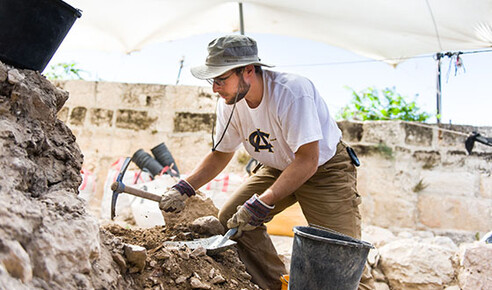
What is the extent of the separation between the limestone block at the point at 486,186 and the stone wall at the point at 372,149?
0.4 inches

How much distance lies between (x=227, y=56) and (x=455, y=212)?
3.84m

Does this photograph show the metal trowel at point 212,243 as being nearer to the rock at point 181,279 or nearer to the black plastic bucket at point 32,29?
the rock at point 181,279

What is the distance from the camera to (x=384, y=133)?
4.75m

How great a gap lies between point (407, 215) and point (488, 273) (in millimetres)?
1629

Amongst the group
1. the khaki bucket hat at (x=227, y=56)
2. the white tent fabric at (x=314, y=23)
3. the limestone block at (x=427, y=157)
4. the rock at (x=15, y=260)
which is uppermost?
the white tent fabric at (x=314, y=23)

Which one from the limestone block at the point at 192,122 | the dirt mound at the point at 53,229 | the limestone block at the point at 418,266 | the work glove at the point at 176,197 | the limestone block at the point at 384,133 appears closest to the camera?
the dirt mound at the point at 53,229

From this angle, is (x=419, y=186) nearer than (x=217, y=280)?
No

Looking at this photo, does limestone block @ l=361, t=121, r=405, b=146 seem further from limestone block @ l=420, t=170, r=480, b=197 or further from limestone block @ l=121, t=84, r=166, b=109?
limestone block @ l=121, t=84, r=166, b=109

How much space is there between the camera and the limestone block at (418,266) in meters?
3.29

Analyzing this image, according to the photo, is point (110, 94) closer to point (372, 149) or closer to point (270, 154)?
point (270, 154)

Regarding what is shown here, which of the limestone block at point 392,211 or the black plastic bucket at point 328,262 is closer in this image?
the black plastic bucket at point 328,262

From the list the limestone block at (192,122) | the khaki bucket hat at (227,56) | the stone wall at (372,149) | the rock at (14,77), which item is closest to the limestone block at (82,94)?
the stone wall at (372,149)

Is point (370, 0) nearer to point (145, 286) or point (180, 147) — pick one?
point (180, 147)

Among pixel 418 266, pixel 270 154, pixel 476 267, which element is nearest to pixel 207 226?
pixel 270 154
